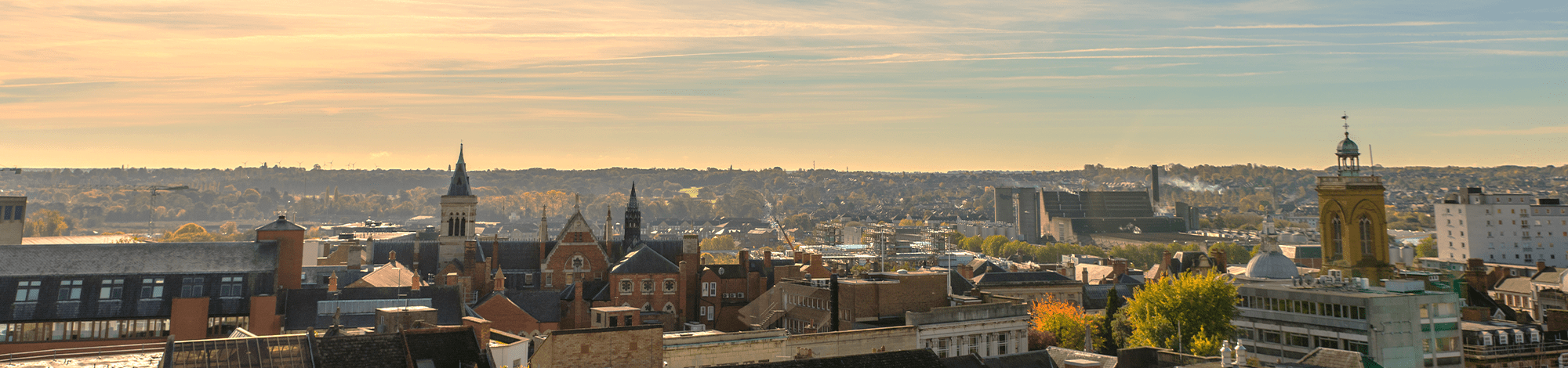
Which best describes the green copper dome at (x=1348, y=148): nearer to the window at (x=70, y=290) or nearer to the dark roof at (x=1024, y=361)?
the dark roof at (x=1024, y=361)

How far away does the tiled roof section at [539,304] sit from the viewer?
8844 centimetres

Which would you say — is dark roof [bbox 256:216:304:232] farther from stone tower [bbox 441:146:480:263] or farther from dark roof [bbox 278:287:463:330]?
stone tower [bbox 441:146:480:263]

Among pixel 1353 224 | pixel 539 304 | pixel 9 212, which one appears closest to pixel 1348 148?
pixel 1353 224

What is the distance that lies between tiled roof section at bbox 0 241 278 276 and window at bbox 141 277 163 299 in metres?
0.63

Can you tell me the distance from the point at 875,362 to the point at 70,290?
5621 cm

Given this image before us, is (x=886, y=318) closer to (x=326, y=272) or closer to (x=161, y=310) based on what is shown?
(x=161, y=310)

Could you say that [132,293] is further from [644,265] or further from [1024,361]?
[1024,361]

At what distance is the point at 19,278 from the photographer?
71312 mm

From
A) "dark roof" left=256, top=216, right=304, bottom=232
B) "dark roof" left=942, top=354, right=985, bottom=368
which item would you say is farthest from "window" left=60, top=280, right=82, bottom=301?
"dark roof" left=942, top=354, right=985, bottom=368

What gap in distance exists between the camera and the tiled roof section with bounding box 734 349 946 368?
4591 centimetres

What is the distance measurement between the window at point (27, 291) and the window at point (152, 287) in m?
5.80

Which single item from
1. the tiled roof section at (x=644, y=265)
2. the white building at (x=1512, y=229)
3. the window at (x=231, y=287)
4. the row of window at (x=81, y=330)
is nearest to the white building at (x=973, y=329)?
the tiled roof section at (x=644, y=265)

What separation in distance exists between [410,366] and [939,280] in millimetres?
50488

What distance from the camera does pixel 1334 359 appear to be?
50.8 m
